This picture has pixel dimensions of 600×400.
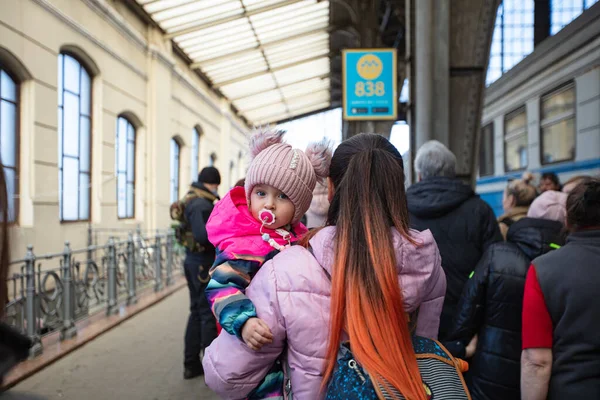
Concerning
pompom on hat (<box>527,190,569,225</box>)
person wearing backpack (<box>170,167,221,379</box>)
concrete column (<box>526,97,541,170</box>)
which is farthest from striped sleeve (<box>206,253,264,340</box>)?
concrete column (<box>526,97,541,170</box>)

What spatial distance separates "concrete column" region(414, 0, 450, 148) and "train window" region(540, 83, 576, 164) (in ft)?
13.2

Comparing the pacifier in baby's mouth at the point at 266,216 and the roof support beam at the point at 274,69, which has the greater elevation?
the roof support beam at the point at 274,69

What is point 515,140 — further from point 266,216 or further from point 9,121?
point 266,216

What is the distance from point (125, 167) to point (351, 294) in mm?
13030

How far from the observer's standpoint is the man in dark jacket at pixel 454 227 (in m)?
3.26

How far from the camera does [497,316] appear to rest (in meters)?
2.70

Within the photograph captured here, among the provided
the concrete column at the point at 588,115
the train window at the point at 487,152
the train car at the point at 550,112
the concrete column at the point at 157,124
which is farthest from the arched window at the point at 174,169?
the concrete column at the point at 588,115

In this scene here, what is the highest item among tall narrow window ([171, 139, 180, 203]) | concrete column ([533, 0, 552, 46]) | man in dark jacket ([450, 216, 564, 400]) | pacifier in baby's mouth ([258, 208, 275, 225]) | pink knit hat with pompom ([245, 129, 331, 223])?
concrete column ([533, 0, 552, 46])

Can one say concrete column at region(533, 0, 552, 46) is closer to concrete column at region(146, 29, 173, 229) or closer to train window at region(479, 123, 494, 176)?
train window at region(479, 123, 494, 176)

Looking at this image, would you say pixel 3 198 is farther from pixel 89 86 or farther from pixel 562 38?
pixel 89 86

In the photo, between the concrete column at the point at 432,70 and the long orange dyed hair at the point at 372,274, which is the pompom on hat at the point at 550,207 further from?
the long orange dyed hair at the point at 372,274

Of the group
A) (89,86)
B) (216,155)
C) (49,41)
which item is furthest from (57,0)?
(216,155)

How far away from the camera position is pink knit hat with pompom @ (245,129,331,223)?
1883mm

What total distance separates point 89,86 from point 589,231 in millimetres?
11326
